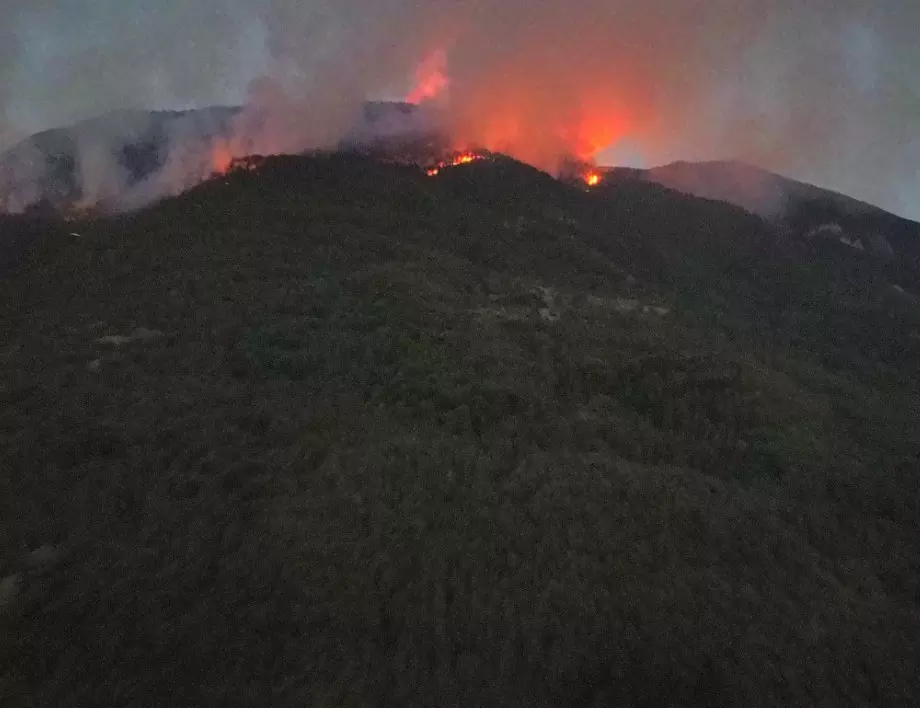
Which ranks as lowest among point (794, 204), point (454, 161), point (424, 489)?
point (424, 489)

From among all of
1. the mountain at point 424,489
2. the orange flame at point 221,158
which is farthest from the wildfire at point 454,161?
the mountain at point 424,489

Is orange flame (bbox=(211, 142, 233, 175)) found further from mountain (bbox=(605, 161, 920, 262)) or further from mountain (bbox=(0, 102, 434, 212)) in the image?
mountain (bbox=(605, 161, 920, 262))

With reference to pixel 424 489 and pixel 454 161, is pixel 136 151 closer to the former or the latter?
pixel 454 161

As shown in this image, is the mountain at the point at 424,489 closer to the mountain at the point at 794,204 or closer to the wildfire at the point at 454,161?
the wildfire at the point at 454,161

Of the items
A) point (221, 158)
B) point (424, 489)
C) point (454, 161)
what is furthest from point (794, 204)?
point (424, 489)

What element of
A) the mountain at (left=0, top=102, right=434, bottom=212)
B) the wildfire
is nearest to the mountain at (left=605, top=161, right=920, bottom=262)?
the wildfire

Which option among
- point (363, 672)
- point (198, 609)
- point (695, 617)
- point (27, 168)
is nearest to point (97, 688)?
point (198, 609)
